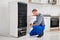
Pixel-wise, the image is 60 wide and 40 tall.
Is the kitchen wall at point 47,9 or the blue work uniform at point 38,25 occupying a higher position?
the kitchen wall at point 47,9

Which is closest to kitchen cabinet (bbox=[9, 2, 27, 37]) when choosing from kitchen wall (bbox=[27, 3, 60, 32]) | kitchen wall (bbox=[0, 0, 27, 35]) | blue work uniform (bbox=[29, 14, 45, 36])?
blue work uniform (bbox=[29, 14, 45, 36])

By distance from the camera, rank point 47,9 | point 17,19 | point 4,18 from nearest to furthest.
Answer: point 17,19 → point 4,18 → point 47,9

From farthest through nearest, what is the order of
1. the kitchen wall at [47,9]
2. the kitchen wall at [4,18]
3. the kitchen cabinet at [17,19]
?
the kitchen wall at [47,9], the kitchen wall at [4,18], the kitchen cabinet at [17,19]

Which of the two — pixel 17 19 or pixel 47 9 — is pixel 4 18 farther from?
pixel 47 9

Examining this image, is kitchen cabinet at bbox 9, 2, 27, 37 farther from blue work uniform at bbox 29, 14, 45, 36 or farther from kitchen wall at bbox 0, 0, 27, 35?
kitchen wall at bbox 0, 0, 27, 35

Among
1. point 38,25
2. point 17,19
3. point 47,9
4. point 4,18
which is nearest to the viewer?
point 17,19

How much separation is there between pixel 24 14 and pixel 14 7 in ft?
2.14

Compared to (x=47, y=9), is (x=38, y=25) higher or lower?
lower

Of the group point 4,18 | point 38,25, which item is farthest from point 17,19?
point 4,18

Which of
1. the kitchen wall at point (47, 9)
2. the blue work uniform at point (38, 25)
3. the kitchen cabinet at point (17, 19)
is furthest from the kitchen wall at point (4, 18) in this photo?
the blue work uniform at point (38, 25)

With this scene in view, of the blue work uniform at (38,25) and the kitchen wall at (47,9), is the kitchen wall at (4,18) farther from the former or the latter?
the blue work uniform at (38,25)

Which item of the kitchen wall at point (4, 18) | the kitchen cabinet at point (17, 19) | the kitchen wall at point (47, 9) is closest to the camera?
the kitchen cabinet at point (17, 19)

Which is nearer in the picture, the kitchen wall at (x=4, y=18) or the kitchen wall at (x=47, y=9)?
the kitchen wall at (x=4, y=18)

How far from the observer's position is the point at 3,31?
258 inches
